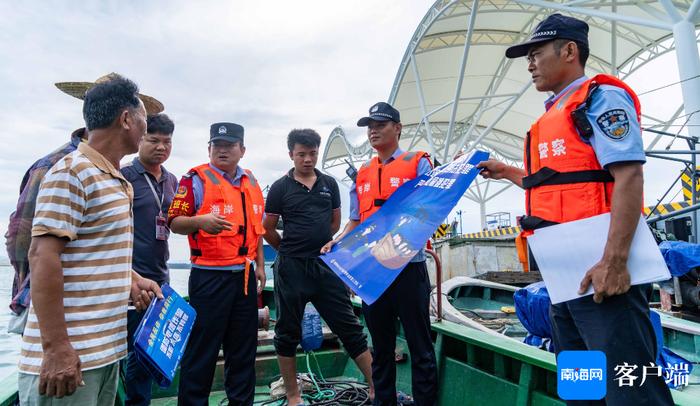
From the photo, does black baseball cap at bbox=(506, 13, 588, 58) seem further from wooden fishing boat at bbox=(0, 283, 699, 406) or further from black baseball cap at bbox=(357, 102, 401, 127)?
wooden fishing boat at bbox=(0, 283, 699, 406)

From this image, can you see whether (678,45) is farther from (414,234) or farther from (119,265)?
(119,265)

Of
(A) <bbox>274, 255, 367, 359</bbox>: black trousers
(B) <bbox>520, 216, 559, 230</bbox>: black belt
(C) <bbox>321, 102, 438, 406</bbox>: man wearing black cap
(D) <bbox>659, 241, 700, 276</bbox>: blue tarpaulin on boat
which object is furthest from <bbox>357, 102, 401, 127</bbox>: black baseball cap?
(D) <bbox>659, 241, 700, 276</bbox>: blue tarpaulin on boat

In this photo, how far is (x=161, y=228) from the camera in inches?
103

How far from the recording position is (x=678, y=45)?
713 centimetres

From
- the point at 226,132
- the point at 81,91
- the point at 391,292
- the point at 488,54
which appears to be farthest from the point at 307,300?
the point at 488,54

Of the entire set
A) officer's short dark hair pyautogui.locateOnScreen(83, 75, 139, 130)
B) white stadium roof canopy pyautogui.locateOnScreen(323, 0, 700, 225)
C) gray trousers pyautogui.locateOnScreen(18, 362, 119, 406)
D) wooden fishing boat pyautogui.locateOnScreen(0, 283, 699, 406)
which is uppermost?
white stadium roof canopy pyautogui.locateOnScreen(323, 0, 700, 225)

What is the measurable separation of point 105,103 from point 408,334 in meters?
1.82

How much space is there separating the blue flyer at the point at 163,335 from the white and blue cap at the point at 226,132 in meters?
1.08

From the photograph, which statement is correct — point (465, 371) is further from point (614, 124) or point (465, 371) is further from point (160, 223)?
point (160, 223)

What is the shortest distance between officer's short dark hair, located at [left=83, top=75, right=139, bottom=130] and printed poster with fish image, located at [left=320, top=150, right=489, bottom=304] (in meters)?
1.23

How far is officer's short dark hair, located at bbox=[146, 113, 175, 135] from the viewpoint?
2.74 metres

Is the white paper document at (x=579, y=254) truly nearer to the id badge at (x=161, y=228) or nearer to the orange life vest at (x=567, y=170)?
the orange life vest at (x=567, y=170)

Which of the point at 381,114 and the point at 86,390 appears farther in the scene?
the point at 381,114

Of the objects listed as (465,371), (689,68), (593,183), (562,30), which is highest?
(689,68)
